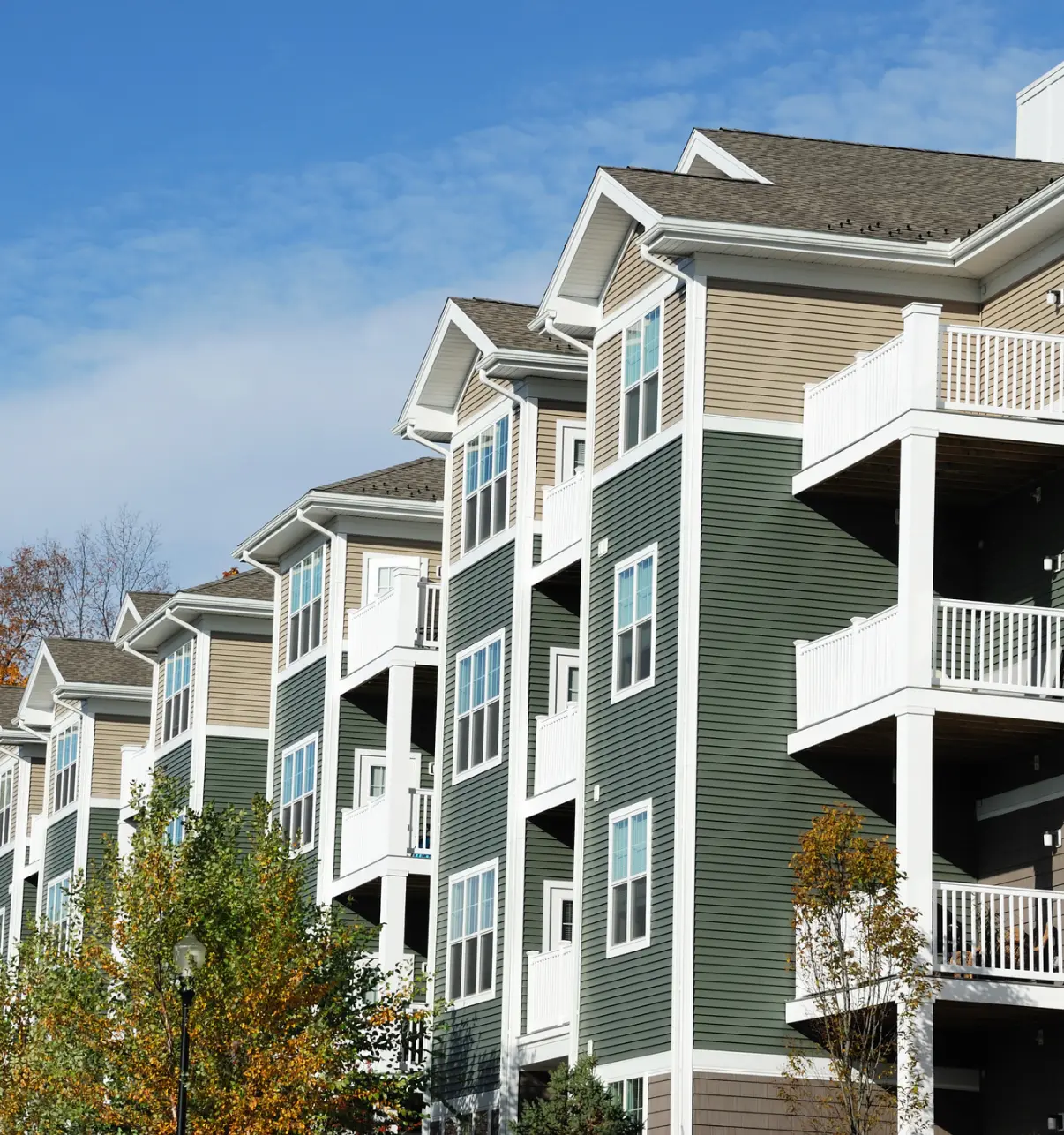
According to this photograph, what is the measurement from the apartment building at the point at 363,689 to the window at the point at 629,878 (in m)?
7.56

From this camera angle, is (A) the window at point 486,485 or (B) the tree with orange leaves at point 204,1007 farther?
(A) the window at point 486,485

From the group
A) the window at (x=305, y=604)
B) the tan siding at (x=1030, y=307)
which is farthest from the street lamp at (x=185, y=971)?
the window at (x=305, y=604)

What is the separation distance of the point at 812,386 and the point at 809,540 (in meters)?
1.95

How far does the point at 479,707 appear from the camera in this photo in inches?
1430

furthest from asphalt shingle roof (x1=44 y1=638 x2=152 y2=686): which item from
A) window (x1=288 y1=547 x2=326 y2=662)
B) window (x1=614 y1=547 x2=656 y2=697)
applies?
window (x1=614 y1=547 x2=656 y2=697)

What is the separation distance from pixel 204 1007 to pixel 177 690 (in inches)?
902

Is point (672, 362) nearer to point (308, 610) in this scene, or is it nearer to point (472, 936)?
point (472, 936)

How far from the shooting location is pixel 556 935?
34.0 meters

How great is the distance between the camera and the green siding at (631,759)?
A: 29.0m

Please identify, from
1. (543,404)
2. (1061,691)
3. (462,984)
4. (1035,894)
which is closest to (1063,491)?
(1061,691)

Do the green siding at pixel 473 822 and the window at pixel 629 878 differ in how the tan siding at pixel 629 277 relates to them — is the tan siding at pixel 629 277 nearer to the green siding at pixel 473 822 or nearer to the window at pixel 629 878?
the green siding at pixel 473 822

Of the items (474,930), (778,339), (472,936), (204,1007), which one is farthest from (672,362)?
(204,1007)

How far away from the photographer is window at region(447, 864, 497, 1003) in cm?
3481

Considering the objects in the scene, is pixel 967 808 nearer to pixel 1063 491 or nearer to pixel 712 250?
pixel 1063 491
